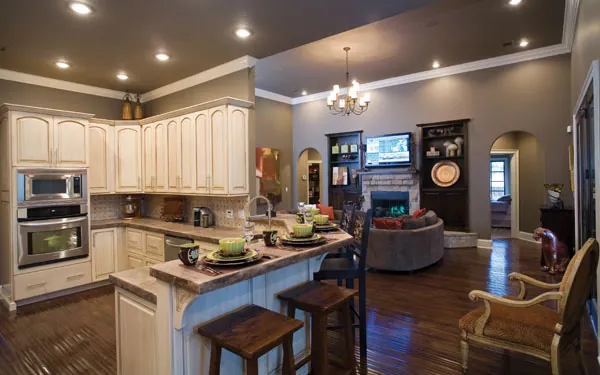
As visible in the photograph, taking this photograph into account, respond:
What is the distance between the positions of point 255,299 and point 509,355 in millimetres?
2108

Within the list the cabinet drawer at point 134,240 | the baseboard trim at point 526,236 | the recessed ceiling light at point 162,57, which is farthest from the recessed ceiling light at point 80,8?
the baseboard trim at point 526,236

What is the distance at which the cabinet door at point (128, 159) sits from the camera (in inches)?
190

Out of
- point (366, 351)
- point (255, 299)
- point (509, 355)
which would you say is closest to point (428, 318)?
point (509, 355)

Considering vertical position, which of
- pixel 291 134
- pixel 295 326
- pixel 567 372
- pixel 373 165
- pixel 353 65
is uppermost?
pixel 353 65

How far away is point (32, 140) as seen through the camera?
3881 millimetres

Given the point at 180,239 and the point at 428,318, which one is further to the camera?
the point at 180,239

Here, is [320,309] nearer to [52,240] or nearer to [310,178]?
[52,240]

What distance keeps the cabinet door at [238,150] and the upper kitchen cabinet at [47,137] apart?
206 cm

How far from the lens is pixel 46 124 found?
3988 millimetres

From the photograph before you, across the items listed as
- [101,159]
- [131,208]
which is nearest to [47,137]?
[101,159]

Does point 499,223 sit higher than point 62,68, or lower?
lower

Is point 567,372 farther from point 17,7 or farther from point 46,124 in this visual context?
point 46,124

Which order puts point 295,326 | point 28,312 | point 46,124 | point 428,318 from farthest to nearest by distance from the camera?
1. point 46,124
2. point 28,312
3. point 428,318
4. point 295,326

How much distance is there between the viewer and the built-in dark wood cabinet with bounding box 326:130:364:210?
26.7 ft
